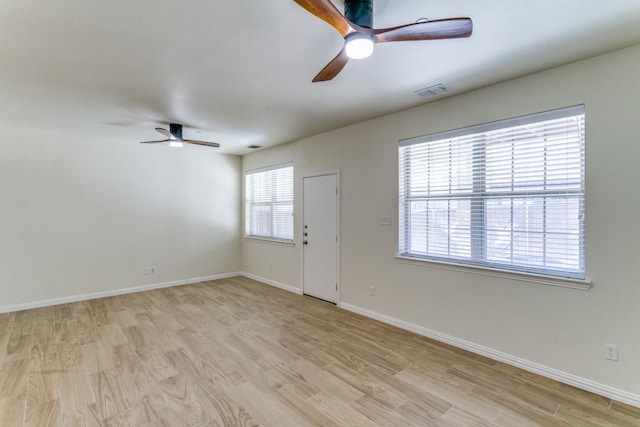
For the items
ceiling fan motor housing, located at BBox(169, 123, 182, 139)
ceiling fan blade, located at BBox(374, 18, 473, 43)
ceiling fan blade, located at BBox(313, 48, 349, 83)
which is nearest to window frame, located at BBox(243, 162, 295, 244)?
ceiling fan motor housing, located at BBox(169, 123, 182, 139)

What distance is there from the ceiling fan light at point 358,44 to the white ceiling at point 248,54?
0.28 m

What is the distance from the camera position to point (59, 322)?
12.5ft

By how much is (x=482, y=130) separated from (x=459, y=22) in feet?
5.44

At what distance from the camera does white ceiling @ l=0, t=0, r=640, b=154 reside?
181 cm

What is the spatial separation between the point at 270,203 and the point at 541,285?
4.48 metres

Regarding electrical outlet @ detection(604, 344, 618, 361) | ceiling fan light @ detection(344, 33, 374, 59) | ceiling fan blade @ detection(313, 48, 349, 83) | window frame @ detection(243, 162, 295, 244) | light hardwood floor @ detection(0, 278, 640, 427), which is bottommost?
light hardwood floor @ detection(0, 278, 640, 427)

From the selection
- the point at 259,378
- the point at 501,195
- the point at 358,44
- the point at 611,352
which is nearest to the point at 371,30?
the point at 358,44

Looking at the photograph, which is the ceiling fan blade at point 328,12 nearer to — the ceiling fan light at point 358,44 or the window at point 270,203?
the ceiling fan light at point 358,44

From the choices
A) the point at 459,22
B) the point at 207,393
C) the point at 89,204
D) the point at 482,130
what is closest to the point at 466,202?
the point at 482,130

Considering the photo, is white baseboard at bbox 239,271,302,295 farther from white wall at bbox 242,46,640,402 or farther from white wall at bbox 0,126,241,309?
white wall at bbox 242,46,640,402

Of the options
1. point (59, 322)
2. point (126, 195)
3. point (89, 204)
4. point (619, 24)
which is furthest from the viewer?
point (126, 195)

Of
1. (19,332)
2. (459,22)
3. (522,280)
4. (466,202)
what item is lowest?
(19,332)

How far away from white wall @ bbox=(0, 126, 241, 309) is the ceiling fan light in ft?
15.6

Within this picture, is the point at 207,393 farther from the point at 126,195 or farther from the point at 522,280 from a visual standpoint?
the point at 126,195
